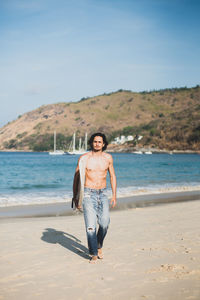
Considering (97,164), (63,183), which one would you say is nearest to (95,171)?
(97,164)

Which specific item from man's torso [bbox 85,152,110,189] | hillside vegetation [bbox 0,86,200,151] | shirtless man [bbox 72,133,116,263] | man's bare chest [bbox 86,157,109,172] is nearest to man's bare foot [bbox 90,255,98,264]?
shirtless man [bbox 72,133,116,263]

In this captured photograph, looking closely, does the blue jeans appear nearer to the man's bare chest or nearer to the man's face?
the man's bare chest

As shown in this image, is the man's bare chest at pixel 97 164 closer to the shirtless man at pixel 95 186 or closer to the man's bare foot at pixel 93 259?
the shirtless man at pixel 95 186

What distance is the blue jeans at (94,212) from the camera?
4.99 meters

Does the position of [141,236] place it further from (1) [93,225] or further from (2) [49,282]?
(2) [49,282]

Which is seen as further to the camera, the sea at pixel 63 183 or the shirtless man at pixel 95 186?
the sea at pixel 63 183

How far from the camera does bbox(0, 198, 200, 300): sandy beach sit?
4.02 meters

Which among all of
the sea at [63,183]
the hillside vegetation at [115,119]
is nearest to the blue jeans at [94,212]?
the sea at [63,183]

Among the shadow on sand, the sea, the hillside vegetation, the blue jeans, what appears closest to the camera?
the blue jeans

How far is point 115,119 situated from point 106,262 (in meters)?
149

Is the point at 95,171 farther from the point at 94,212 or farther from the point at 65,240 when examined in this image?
the point at 65,240

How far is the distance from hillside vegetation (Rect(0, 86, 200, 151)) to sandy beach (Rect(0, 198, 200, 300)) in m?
108

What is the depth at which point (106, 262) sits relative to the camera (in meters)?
5.14

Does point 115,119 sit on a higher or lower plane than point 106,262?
higher
